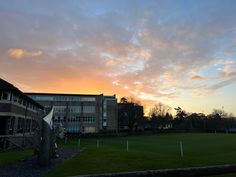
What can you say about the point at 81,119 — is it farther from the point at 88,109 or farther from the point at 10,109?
the point at 10,109

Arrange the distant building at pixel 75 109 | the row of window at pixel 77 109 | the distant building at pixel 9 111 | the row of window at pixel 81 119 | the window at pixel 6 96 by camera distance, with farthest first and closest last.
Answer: the row of window at pixel 77 109
the row of window at pixel 81 119
the distant building at pixel 75 109
the window at pixel 6 96
the distant building at pixel 9 111

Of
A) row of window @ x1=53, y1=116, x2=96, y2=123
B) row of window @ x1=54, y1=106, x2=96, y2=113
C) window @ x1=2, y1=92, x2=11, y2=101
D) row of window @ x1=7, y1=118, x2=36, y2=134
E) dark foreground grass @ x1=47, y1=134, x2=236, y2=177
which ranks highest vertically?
row of window @ x1=54, y1=106, x2=96, y2=113

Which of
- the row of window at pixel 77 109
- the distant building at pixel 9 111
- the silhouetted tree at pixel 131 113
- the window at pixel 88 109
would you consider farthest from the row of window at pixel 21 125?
the silhouetted tree at pixel 131 113

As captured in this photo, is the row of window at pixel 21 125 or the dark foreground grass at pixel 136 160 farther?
the row of window at pixel 21 125

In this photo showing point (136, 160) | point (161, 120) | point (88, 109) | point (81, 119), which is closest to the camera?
point (136, 160)

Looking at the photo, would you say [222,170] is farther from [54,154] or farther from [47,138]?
[54,154]

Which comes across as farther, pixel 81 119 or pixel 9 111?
pixel 81 119

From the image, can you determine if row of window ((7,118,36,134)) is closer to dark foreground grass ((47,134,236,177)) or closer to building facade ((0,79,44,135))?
building facade ((0,79,44,135))

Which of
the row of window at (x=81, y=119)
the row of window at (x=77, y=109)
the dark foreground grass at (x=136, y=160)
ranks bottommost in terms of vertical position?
the dark foreground grass at (x=136, y=160)

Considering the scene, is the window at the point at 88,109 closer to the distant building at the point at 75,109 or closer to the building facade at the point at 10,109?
the distant building at the point at 75,109

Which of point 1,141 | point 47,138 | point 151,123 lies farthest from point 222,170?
point 151,123

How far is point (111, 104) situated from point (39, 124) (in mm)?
117272

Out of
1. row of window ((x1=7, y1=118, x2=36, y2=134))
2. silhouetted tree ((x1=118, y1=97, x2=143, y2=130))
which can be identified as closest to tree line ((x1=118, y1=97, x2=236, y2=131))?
silhouetted tree ((x1=118, y1=97, x2=143, y2=130))

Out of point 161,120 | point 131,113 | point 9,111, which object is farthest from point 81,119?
point 9,111
